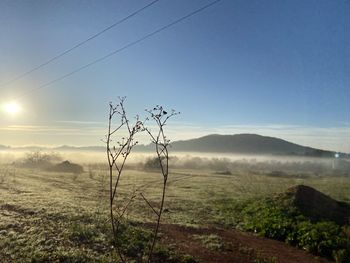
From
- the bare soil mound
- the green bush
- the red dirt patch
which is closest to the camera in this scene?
the red dirt patch

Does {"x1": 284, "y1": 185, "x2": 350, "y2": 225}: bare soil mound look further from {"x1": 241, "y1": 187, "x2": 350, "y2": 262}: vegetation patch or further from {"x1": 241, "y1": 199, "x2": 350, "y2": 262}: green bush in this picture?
{"x1": 241, "y1": 199, "x2": 350, "y2": 262}: green bush

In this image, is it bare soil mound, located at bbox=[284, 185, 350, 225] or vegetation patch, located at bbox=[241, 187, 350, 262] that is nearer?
vegetation patch, located at bbox=[241, 187, 350, 262]

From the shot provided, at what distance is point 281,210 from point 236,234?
485 centimetres

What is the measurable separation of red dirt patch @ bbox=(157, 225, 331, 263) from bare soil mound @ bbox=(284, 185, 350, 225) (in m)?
5.24

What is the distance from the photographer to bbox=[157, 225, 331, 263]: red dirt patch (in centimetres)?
1460

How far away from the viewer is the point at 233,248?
15.8 metres

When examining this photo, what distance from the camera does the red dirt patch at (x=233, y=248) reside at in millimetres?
14602

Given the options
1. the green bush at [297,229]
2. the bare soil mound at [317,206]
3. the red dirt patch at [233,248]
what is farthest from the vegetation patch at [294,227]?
the red dirt patch at [233,248]

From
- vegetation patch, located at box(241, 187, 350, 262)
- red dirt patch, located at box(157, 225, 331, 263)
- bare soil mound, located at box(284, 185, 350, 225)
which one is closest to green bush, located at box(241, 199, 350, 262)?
vegetation patch, located at box(241, 187, 350, 262)

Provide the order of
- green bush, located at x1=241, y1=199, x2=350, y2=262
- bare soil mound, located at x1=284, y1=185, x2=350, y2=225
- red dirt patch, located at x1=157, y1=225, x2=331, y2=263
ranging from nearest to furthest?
red dirt patch, located at x1=157, y1=225, x2=331, y2=263
green bush, located at x1=241, y1=199, x2=350, y2=262
bare soil mound, located at x1=284, y1=185, x2=350, y2=225

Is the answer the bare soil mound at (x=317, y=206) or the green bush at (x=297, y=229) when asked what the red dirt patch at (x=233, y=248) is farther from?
the bare soil mound at (x=317, y=206)

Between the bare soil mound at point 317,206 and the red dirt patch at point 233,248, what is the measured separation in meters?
5.24

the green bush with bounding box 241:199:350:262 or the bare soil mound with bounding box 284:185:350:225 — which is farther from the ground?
the bare soil mound with bounding box 284:185:350:225

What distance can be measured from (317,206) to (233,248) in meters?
9.90
